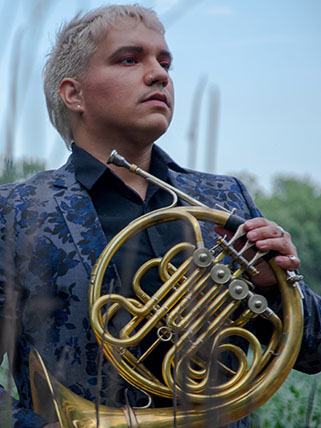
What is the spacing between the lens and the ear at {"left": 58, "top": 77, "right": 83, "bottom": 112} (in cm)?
246

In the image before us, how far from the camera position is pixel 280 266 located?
2012 mm

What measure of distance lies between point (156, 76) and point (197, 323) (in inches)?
31.8

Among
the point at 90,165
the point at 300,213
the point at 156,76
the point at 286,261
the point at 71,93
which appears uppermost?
the point at 156,76

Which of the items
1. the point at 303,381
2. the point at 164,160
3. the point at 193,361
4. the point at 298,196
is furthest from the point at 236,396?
the point at 298,196

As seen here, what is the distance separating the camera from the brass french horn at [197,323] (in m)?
1.90

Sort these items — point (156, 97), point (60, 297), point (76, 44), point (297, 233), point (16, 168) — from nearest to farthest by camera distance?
point (16, 168) → point (60, 297) → point (156, 97) → point (76, 44) → point (297, 233)

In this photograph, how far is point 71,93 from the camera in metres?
2.49

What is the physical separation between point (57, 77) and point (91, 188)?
0.56 metres

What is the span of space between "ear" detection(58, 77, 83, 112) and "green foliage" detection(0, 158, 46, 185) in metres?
1.18

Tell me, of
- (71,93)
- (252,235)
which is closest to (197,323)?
(252,235)

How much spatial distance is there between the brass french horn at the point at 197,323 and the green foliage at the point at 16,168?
26.8 inches

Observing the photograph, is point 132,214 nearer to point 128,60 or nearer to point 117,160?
point 117,160

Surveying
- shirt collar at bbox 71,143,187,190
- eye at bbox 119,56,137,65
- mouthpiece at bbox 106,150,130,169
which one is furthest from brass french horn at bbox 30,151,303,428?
eye at bbox 119,56,137,65

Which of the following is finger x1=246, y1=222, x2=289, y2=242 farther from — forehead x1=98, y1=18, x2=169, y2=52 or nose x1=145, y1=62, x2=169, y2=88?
forehead x1=98, y1=18, x2=169, y2=52
